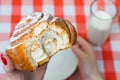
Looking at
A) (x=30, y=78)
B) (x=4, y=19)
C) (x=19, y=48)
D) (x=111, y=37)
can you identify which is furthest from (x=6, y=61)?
(x=111, y=37)

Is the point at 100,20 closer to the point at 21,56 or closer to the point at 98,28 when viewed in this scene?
the point at 98,28

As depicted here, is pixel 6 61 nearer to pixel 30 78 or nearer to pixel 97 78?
pixel 30 78

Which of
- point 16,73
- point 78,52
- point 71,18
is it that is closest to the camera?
point 16,73

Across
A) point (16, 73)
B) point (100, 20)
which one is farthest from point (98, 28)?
point (16, 73)

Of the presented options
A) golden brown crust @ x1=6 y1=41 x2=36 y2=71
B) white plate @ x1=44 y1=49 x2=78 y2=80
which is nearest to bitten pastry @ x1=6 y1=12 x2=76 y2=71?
golden brown crust @ x1=6 y1=41 x2=36 y2=71

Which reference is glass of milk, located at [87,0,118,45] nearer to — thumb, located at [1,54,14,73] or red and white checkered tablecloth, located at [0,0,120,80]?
red and white checkered tablecloth, located at [0,0,120,80]

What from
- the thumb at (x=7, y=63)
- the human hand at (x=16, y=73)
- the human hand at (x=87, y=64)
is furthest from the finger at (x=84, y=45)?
the thumb at (x=7, y=63)
